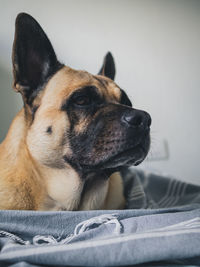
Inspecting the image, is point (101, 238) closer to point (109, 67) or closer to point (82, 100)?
point (82, 100)

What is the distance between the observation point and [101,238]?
0.45m

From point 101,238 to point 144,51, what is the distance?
47.2 inches

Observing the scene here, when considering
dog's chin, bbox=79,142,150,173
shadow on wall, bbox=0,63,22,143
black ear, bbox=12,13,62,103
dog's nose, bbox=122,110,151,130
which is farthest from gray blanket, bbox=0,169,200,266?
shadow on wall, bbox=0,63,22,143

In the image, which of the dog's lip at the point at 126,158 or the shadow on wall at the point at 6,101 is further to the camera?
the shadow on wall at the point at 6,101

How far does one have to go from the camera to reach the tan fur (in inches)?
28.9

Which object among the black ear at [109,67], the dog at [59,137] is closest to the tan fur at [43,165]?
the dog at [59,137]

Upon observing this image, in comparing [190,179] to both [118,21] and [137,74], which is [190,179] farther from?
[118,21]

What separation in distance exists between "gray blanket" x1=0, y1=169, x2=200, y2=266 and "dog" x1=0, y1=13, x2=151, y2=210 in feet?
0.44

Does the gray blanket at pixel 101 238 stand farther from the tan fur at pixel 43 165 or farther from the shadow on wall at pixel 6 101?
the shadow on wall at pixel 6 101

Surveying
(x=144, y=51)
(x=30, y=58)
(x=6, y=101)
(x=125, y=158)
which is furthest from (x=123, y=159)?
(x=144, y=51)

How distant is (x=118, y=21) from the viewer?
4.45ft

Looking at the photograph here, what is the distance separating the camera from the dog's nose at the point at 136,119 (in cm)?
70

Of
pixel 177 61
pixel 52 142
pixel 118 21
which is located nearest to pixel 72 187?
pixel 52 142

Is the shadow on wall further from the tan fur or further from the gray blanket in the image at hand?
the gray blanket
